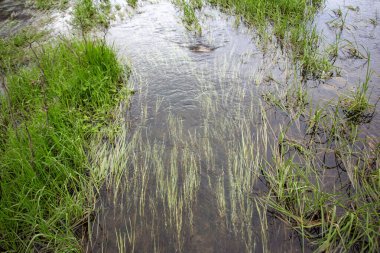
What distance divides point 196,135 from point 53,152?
186 centimetres

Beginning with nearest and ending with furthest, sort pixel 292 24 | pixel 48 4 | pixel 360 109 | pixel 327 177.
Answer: pixel 327 177, pixel 360 109, pixel 292 24, pixel 48 4

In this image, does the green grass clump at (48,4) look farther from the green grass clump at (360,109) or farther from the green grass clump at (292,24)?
the green grass clump at (360,109)

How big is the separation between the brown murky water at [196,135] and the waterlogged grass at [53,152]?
28cm

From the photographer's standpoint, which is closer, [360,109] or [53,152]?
[53,152]

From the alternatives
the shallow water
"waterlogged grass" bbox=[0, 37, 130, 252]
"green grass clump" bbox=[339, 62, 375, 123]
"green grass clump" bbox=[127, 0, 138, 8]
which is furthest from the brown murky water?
"green grass clump" bbox=[127, 0, 138, 8]

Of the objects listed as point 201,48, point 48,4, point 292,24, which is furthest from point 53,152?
point 48,4

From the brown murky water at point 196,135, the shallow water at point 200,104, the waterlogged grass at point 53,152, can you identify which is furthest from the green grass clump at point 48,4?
the waterlogged grass at point 53,152

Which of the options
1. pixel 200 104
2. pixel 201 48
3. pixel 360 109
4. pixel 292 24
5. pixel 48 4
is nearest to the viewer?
pixel 360 109

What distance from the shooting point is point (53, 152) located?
311 centimetres

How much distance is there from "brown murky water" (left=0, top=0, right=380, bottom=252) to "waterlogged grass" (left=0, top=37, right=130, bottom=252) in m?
0.28

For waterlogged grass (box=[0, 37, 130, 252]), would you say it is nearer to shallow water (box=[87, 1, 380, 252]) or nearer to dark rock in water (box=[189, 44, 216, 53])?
shallow water (box=[87, 1, 380, 252])

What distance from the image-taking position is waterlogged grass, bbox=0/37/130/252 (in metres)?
2.34

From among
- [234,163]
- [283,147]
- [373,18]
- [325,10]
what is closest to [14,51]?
[234,163]

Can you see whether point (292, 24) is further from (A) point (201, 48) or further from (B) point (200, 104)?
(B) point (200, 104)
